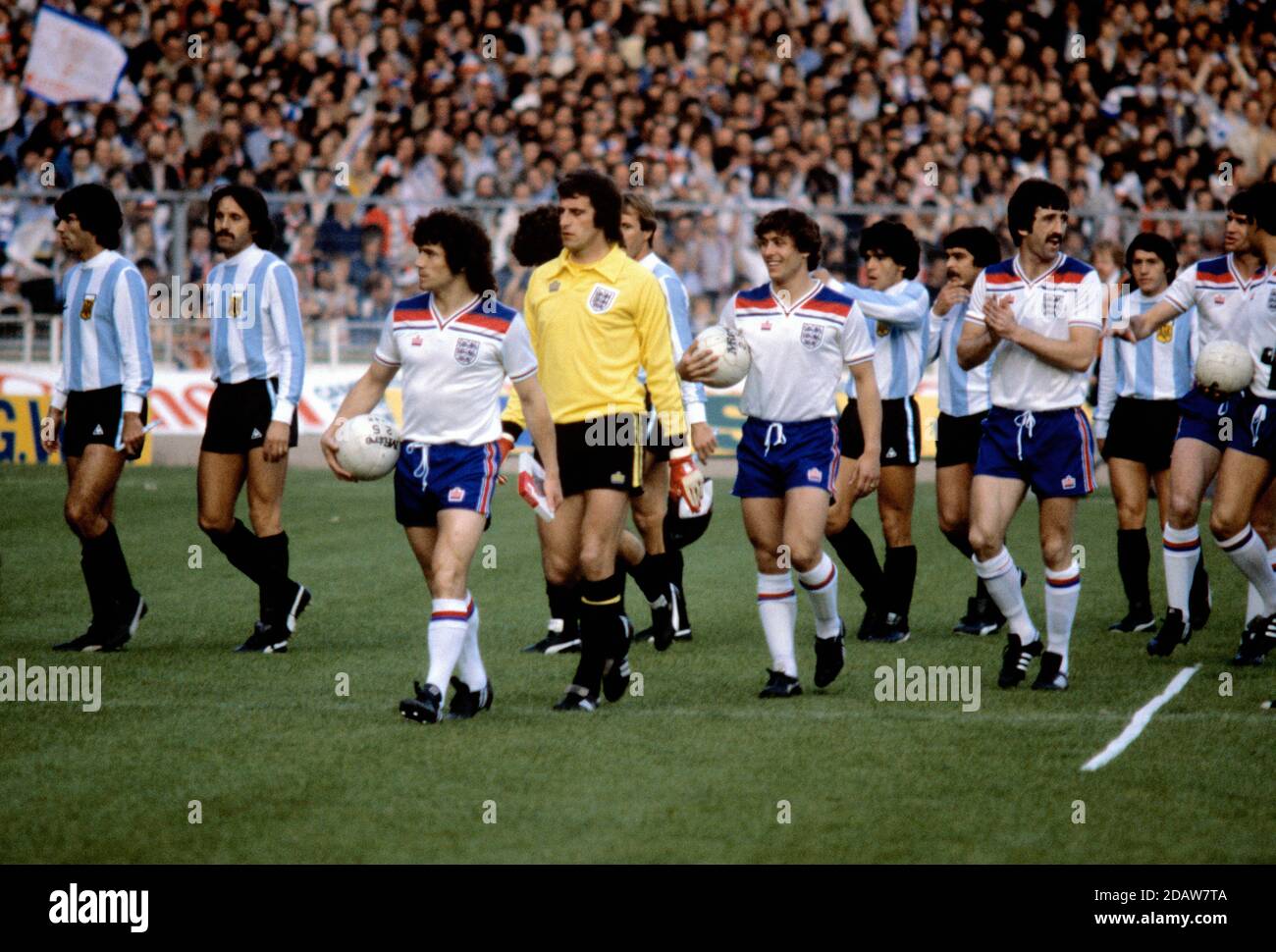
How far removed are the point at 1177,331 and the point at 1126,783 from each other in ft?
15.3

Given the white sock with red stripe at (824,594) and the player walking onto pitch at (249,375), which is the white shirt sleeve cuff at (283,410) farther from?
the white sock with red stripe at (824,594)

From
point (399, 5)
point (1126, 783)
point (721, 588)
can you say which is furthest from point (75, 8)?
point (1126, 783)

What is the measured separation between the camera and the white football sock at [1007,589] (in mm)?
8141

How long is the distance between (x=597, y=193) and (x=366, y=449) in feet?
4.66

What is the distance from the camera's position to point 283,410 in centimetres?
891

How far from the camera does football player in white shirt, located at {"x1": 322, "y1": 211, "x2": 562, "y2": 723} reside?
7133 mm

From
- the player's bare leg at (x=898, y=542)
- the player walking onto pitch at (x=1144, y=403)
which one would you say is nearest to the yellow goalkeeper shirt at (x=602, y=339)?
the player's bare leg at (x=898, y=542)

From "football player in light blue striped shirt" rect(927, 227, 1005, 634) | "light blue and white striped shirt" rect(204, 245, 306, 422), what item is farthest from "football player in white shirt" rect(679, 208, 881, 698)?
"light blue and white striped shirt" rect(204, 245, 306, 422)

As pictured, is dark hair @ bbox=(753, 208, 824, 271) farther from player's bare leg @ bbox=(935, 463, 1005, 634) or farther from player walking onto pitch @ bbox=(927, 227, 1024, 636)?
player's bare leg @ bbox=(935, 463, 1005, 634)

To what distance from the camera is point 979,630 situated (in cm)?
999

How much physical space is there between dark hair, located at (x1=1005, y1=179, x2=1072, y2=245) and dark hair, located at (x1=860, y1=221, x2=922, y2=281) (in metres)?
1.71

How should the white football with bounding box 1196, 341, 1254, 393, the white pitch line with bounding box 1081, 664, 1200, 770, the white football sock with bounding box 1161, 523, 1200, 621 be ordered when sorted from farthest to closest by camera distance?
the white football sock with bounding box 1161, 523, 1200, 621, the white football with bounding box 1196, 341, 1254, 393, the white pitch line with bounding box 1081, 664, 1200, 770

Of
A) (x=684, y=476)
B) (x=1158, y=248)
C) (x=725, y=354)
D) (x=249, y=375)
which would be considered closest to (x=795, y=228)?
(x=725, y=354)

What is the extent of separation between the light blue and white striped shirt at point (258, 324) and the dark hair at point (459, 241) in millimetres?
1991
